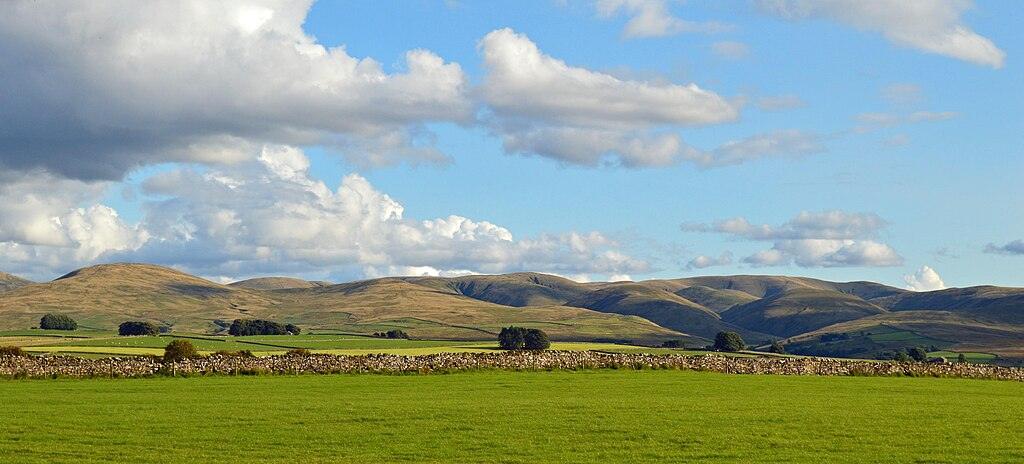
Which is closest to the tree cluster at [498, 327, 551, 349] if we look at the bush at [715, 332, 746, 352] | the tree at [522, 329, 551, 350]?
the tree at [522, 329, 551, 350]

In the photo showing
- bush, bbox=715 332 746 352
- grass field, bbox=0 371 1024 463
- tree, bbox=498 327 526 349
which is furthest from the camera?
bush, bbox=715 332 746 352

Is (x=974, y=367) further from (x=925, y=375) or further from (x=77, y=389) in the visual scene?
(x=77, y=389)

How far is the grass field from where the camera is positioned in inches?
1335

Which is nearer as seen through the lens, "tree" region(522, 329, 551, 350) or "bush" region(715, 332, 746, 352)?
"tree" region(522, 329, 551, 350)

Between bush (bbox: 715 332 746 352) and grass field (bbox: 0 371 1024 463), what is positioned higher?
bush (bbox: 715 332 746 352)

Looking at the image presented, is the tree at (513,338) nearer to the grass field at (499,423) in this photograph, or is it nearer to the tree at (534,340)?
the tree at (534,340)

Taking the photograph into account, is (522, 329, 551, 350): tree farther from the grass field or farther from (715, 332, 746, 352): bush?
the grass field

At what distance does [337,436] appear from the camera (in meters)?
38.1

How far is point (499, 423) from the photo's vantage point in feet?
138

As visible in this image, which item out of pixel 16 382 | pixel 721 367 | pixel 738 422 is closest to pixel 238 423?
pixel 738 422

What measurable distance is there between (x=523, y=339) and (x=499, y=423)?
14049 centimetres

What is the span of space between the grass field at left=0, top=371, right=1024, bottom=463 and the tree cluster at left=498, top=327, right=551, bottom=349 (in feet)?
358

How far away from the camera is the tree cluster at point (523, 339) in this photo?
17705 centimetres

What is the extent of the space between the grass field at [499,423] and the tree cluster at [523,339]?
10924 cm
